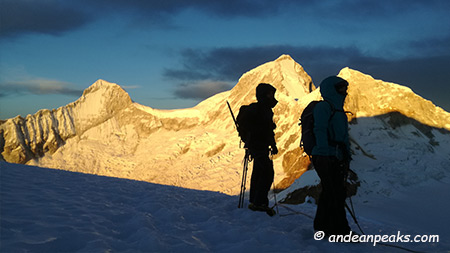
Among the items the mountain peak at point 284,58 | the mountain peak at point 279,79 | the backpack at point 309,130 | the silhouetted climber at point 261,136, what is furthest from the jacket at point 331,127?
the mountain peak at point 284,58

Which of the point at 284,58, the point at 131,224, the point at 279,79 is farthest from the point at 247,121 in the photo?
the point at 284,58

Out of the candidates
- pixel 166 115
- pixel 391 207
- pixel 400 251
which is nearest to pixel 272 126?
pixel 400 251

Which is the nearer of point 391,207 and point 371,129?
point 391,207

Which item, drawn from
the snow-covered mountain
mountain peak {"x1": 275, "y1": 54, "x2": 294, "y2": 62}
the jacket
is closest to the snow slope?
the jacket

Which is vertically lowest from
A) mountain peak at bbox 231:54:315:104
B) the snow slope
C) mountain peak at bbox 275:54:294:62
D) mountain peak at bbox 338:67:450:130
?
→ the snow slope

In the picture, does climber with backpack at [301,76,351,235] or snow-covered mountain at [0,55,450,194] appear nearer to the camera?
climber with backpack at [301,76,351,235]

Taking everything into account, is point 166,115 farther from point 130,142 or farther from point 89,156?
point 89,156

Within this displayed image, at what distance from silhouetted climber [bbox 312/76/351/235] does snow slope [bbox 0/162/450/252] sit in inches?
18.4

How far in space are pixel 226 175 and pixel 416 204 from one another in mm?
89855

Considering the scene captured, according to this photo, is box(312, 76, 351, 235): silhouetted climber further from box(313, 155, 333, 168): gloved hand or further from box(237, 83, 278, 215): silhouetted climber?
box(237, 83, 278, 215): silhouetted climber

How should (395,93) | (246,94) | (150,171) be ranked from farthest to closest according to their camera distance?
1. (246,94)
2. (150,171)
3. (395,93)

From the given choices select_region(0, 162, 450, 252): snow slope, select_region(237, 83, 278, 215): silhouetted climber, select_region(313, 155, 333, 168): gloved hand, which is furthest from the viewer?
select_region(237, 83, 278, 215): silhouetted climber

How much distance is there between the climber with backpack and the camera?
5.55 metres

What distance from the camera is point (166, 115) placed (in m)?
179
